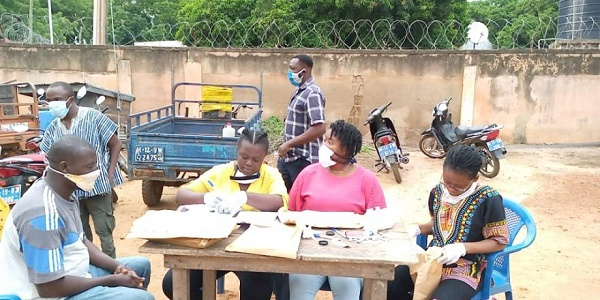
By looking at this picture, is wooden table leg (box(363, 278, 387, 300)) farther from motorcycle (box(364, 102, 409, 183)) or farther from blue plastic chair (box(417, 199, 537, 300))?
motorcycle (box(364, 102, 409, 183))

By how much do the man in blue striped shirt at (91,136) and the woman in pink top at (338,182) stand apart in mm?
1384

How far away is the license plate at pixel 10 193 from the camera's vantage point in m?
4.14

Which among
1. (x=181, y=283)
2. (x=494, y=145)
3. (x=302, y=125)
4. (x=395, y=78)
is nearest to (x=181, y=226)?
(x=181, y=283)

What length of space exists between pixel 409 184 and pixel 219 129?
9.17 feet

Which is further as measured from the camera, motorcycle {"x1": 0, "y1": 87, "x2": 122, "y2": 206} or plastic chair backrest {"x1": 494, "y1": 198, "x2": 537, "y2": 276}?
motorcycle {"x1": 0, "y1": 87, "x2": 122, "y2": 206}

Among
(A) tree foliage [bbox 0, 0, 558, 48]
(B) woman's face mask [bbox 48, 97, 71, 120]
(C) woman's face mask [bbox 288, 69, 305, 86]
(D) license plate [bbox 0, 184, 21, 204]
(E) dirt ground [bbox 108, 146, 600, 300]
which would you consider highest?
(A) tree foliage [bbox 0, 0, 558, 48]

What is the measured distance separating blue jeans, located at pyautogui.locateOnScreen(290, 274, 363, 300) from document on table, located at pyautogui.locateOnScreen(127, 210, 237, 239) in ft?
1.85

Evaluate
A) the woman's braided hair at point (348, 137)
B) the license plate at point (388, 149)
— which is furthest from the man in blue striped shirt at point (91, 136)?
the license plate at point (388, 149)

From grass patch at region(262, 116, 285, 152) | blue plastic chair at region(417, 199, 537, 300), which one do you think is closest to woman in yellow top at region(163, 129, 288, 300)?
blue plastic chair at region(417, 199, 537, 300)

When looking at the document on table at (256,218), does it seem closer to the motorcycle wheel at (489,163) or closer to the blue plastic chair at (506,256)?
the blue plastic chair at (506,256)

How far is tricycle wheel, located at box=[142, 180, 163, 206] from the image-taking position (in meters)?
5.90

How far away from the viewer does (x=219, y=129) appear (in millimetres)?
6863

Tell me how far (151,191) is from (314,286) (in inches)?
149

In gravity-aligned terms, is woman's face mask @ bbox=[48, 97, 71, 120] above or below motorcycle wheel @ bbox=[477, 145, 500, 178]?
above
